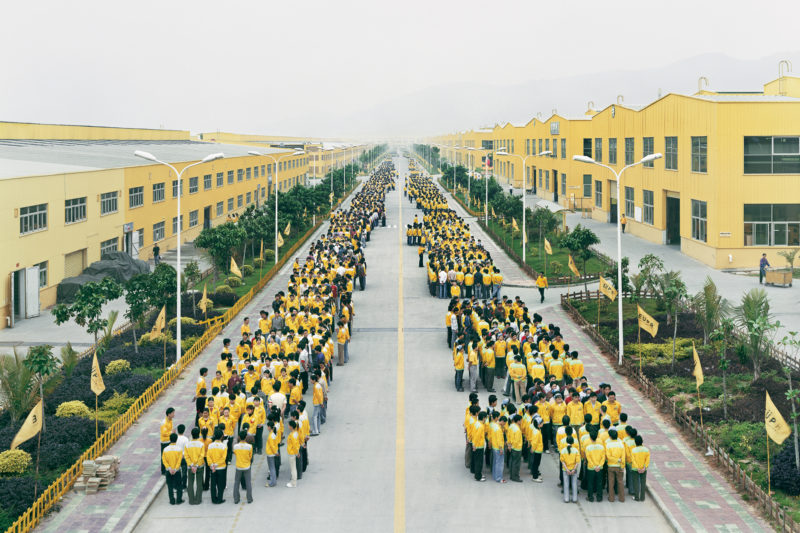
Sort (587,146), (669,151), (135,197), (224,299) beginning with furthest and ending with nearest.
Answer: (587,146)
(669,151)
(135,197)
(224,299)

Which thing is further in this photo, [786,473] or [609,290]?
[609,290]

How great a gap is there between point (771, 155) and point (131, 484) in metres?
32.0

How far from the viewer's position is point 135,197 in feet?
141

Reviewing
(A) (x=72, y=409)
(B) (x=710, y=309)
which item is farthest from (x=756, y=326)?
(A) (x=72, y=409)

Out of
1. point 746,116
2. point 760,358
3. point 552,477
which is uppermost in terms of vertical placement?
point 746,116

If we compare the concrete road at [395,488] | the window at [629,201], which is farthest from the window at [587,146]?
the concrete road at [395,488]

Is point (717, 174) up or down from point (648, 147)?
down

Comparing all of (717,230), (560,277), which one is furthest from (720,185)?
(560,277)

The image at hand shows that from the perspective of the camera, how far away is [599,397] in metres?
15.5

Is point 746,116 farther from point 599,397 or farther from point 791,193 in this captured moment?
point 599,397

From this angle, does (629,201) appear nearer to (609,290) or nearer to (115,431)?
(609,290)

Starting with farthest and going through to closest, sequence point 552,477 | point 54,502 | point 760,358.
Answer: point 760,358
point 552,477
point 54,502

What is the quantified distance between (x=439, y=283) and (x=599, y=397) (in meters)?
17.0

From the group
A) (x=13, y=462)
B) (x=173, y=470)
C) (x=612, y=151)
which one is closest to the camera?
(x=173, y=470)
